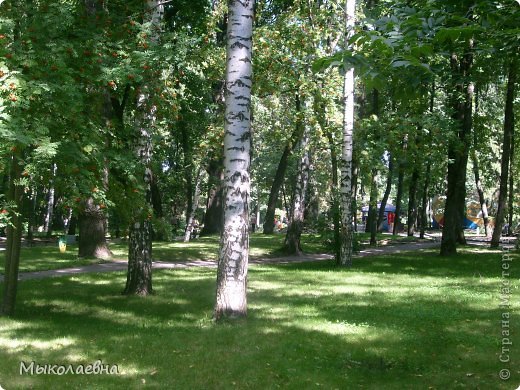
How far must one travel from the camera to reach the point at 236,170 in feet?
27.5

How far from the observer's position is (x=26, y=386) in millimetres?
5570

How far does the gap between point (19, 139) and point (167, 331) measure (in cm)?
346

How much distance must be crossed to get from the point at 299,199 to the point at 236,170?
13.5 m

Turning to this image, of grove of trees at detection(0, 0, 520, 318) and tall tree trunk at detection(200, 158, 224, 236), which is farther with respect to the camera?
tall tree trunk at detection(200, 158, 224, 236)

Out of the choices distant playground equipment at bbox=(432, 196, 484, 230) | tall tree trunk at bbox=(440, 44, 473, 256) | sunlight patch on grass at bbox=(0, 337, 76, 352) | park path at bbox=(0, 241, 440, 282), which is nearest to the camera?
sunlight patch on grass at bbox=(0, 337, 76, 352)

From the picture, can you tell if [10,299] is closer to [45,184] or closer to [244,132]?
[45,184]

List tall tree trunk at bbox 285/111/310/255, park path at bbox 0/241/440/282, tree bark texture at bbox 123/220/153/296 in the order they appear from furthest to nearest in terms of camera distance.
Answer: tall tree trunk at bbox 285/111/310/255 < park path at bbox 0/241/440/282 < tree bark texture at bbox 123/220/153/296

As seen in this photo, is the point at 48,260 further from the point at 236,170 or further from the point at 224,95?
the point at 236,170

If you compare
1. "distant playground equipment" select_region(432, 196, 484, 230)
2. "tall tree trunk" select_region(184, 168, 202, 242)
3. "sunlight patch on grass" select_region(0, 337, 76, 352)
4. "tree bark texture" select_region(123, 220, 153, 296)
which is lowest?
"sunlight patch on grass" select_region(0, 337, 76, 352)

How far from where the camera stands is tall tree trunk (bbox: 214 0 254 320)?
27.3ft

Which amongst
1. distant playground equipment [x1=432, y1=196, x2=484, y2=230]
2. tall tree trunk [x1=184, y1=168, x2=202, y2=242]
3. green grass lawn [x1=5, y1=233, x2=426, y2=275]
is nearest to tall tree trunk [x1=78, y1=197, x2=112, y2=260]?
green grass lawn [x1=5, y1=233, x2=426, y2=275]

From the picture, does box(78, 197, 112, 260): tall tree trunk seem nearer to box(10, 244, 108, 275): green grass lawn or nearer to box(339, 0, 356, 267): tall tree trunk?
box(10, 244, 108, 275): green grass lawn

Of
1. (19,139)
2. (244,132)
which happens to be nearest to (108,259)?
(244,132)

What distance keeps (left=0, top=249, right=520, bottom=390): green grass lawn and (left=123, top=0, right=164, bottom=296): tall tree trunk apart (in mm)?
435
